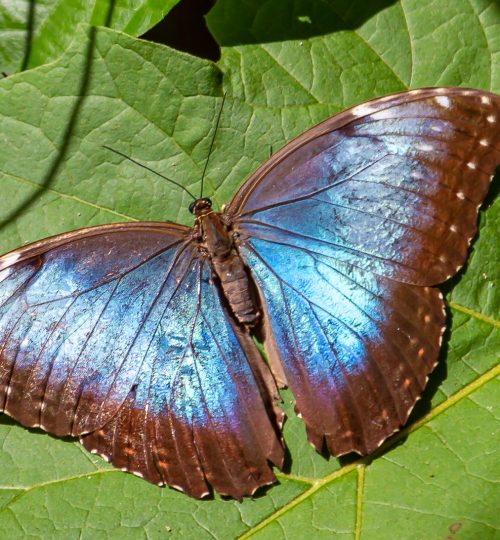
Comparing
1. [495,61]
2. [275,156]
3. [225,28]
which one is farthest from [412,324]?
[225,28]

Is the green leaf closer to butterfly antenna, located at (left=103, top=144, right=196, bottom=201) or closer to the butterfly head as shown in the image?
butterfly antenna, located at (left=103, top=144, right=196, bottom=201)

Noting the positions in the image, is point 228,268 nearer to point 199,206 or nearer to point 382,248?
point 199,206

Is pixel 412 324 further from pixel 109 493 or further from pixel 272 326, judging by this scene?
pixel 109 493

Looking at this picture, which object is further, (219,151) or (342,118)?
(219,151)

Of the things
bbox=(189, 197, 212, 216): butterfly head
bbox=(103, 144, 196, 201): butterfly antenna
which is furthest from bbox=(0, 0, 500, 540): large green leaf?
bbox=(189, 197, 212, 216): butterfly head

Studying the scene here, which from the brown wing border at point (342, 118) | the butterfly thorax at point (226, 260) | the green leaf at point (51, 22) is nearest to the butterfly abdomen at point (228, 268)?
the butterfly thorax at point (226, 260)

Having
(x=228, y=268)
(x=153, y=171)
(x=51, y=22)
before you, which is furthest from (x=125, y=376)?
(x=51, y=22)

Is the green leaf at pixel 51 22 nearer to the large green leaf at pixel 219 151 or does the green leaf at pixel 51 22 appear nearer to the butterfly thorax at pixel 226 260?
the large green leaf at pixel 219 151
